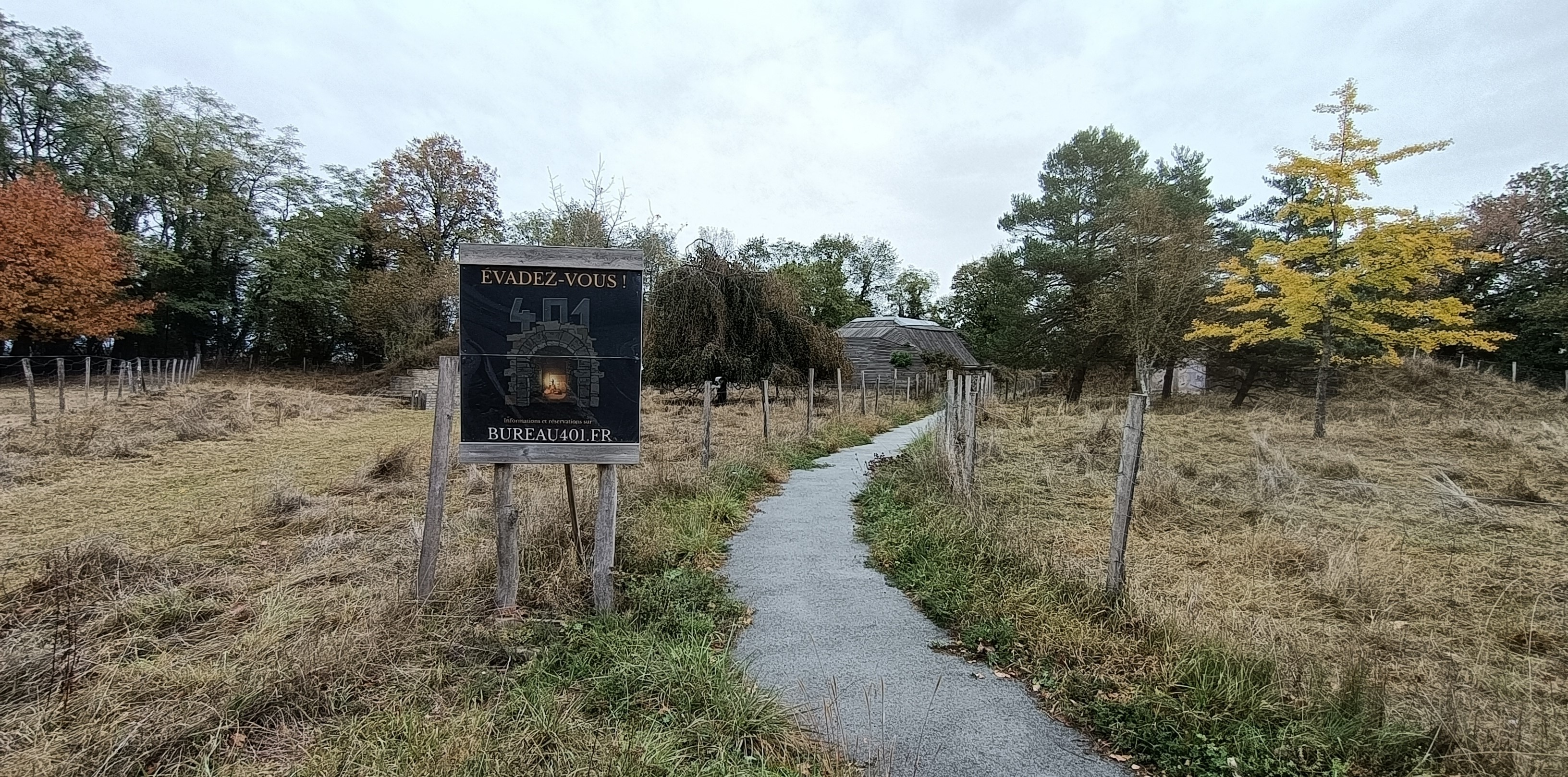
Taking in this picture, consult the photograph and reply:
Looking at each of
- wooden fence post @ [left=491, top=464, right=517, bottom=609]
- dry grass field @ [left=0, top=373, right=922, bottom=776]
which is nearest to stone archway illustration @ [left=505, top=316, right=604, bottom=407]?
wooden fence post @ [left=491, top=464, right=517, bottom=609]

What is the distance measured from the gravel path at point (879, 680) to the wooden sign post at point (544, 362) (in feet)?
4.28

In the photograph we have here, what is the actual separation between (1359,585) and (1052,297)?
22.4 m

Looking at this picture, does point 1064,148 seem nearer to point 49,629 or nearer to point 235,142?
point 49,629

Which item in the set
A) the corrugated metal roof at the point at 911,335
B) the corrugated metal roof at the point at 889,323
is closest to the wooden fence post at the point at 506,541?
the corrugated metal roof at the point at 911,335

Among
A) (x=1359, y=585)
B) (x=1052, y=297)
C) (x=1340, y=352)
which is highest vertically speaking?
(x=1052, y=297)

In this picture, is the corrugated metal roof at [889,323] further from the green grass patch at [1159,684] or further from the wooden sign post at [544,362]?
the wooden sign post at [544,362]

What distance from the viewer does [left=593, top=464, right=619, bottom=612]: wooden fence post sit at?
4.11 metres

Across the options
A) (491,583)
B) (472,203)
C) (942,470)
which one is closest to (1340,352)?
(942,470)

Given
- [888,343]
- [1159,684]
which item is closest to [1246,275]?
[1159,684]

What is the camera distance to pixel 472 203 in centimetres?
3750

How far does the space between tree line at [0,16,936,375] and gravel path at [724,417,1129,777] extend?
14.2m

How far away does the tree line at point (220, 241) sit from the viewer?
21.7 meters

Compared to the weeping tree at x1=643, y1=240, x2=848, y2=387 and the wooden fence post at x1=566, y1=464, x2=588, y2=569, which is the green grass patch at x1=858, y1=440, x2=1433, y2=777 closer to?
the wooden fence post at x1=566, y1=464, x2=588, y2=569

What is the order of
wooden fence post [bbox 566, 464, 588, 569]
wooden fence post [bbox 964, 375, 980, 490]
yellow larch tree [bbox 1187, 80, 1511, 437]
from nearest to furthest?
wooden fence post [bbox 566, 464, 588, 569], wooden fence post [bbox 964, 375, 980, 490], yellow larch tree [bbox 1187, 80, 1511, 437]
